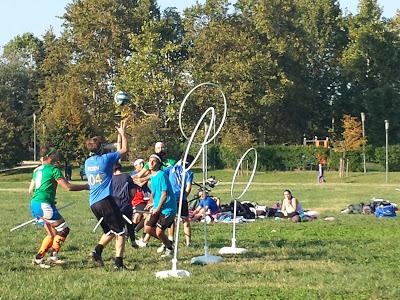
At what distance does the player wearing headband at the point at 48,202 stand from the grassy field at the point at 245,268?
35cm

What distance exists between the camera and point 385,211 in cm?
2288

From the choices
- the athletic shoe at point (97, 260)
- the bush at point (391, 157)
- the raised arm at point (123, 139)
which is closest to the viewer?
the raised arm at point (123, 139)

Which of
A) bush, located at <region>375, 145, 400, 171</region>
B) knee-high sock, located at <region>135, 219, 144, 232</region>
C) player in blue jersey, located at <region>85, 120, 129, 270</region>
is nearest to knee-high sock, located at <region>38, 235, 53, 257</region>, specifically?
player in blue jersey, located at <region>85, 120, 129, 270</region>

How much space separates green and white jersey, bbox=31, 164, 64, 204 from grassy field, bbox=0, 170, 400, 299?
1038 mm

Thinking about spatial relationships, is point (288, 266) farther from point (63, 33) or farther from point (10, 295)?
point (63, 33)

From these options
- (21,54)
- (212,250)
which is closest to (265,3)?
(21,54)

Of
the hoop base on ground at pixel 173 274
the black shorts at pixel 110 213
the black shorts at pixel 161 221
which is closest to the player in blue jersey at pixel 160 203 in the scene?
the black shorts at pixel 161 221

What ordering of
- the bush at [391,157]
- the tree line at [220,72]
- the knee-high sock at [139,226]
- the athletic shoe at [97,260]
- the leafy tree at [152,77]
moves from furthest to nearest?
the leafy tree at [152,77] → the tree line at [220,72] → the bush at [391,157] → the knee-high sock at [139,226] → the athletic shoe at [97,260]

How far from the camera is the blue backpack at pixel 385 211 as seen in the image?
22.8m

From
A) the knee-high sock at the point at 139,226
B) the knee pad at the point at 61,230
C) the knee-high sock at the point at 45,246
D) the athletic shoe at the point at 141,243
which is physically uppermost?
the knee pad at the point at 61,230

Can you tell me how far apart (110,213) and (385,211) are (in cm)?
1335

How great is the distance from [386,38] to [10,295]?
73102 mm

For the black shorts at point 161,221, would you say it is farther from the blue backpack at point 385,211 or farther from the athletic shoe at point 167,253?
the blue backpack at point 385,211

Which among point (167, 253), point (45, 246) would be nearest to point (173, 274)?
point (45, 246)
